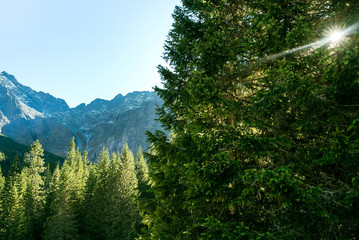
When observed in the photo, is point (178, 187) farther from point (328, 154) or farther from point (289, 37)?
point (289, 37)

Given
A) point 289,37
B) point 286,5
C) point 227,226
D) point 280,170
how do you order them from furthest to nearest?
1. point 286,5
2. point 289,37
3. point 227,226
4. point 280,170

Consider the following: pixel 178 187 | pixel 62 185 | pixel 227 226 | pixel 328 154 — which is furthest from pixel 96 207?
pixel 328 154

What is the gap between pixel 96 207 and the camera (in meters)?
27.1

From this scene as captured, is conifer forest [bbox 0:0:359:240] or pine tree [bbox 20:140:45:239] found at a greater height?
conifer forest [bbox 0:0:359:240]

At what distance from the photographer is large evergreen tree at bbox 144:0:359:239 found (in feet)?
11.0

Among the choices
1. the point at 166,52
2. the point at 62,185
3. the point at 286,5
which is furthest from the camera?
the point at 62,185

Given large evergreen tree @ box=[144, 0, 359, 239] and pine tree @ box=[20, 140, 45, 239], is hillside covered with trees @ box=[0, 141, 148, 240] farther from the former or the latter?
large evergreen tree @ box=[144, 0, 359, 239]

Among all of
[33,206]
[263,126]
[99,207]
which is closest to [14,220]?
[33,206]

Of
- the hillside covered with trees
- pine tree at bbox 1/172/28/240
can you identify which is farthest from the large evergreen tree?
pine tree at bbox 1/172/28/240

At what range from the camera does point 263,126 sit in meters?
4.07

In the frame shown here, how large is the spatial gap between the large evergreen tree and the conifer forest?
1.1 inches

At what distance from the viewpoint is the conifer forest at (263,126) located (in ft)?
11.1

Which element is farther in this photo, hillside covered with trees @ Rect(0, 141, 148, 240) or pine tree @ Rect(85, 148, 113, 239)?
pine tree @ Rect(85, 148, 113, 239)

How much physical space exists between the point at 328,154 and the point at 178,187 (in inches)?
157
